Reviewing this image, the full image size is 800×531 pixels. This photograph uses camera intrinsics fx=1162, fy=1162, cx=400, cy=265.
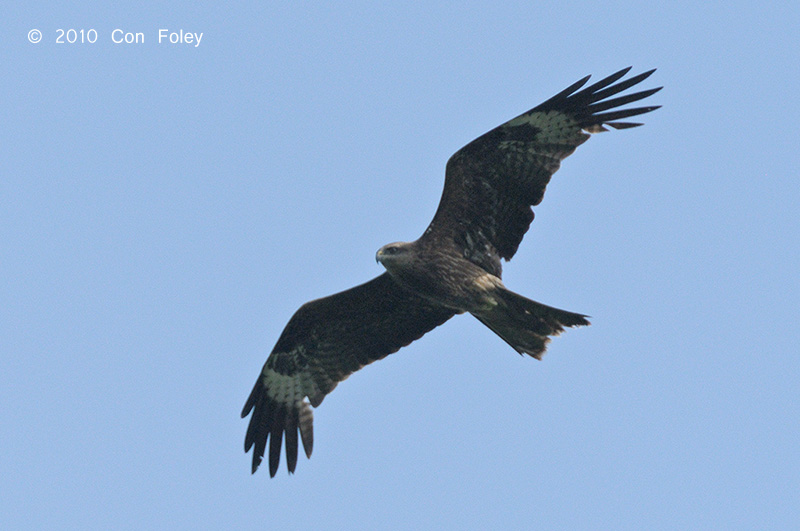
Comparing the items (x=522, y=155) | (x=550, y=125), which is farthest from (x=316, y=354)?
(x=550, y=125)

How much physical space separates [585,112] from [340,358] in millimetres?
3732

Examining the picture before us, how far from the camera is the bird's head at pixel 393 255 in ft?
36.2

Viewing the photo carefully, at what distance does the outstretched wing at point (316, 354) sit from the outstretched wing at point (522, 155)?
49.3 inches

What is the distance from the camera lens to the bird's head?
11.0 meters

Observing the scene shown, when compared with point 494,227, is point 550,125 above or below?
above

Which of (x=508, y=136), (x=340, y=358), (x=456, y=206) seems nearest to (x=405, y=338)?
(x=340, y=358)

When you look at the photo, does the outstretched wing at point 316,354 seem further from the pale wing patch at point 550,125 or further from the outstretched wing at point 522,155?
the pale wing patch at point 550,125

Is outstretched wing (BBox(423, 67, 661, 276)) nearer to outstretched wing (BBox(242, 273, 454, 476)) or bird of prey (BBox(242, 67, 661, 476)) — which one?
bird of prey (BBox(242, 67, 661, 476))

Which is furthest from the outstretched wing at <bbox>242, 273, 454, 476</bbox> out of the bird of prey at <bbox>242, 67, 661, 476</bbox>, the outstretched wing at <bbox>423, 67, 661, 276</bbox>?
the outstretched wing at <bbox>423, 67, 661, 276</bbox>

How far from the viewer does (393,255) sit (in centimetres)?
1105

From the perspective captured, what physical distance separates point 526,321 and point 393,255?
1419 mm

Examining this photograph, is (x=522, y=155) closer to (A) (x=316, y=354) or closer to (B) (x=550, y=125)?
(B) (x=550, y=125)

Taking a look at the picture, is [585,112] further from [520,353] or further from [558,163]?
[520,353]

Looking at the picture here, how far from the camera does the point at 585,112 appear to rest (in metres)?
11.0
